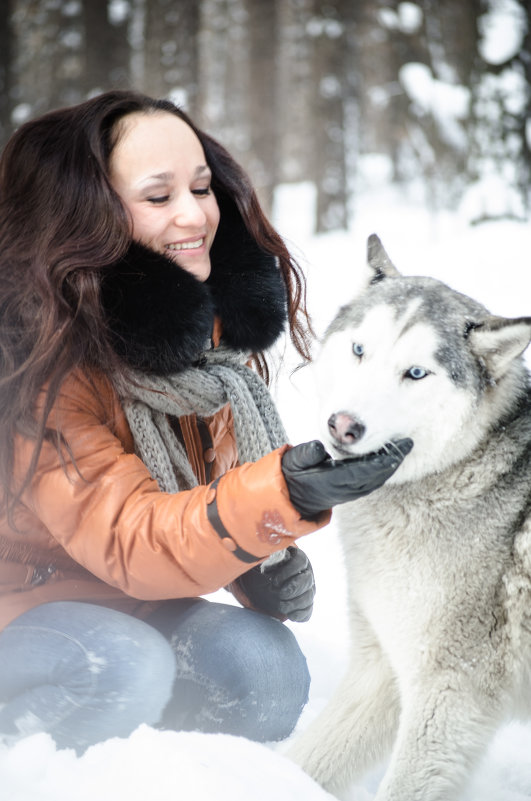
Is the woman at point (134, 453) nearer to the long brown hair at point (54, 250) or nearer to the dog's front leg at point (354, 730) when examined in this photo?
the long brown hair at point (54, 250)

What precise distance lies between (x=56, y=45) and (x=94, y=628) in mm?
6895

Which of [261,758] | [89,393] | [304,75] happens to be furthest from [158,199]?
[304,75]

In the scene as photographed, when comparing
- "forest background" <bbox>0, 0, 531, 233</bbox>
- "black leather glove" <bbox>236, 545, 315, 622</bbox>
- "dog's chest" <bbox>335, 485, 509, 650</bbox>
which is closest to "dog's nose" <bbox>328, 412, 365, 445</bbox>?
"dog's chest" <bbox>335, 485, 509, 650</bbox>

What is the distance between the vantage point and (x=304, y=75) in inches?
280

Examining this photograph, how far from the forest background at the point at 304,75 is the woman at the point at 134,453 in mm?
4398

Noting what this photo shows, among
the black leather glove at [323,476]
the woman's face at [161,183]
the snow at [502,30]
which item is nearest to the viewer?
the black leather glove at [323,476]

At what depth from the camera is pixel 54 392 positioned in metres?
1.60

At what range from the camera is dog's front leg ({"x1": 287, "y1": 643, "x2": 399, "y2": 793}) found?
1781 millimetres

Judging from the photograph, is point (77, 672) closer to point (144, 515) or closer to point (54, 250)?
point (144, 515)

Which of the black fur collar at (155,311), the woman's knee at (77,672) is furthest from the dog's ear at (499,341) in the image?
the woman's knee at (77,672)

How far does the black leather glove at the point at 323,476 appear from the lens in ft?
4.55

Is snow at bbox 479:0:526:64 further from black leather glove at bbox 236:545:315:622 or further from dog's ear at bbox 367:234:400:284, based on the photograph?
black leather glove at bbox 236:545:315:622

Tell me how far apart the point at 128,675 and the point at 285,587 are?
0.53 m

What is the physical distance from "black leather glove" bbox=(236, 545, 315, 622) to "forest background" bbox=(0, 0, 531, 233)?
4.37m
